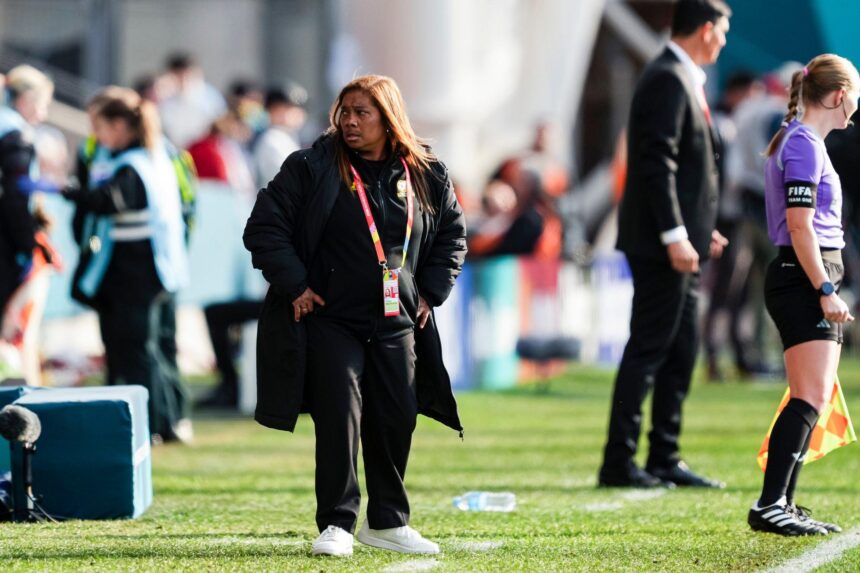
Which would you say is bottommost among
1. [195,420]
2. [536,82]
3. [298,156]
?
[195,420]

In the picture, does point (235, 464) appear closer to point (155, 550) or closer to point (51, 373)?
point (155, 550)

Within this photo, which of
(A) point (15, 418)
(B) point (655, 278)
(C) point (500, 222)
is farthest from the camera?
(C) point (500, 222)

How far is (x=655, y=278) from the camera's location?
8.77 metres

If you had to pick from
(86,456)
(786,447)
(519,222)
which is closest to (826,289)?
(786,447)

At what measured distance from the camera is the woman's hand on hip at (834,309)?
272 inches

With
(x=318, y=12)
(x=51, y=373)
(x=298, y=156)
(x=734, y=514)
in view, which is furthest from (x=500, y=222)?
(x=318, y=12)

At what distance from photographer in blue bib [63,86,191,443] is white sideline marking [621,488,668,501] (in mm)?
3440

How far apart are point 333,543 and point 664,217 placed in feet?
9.11

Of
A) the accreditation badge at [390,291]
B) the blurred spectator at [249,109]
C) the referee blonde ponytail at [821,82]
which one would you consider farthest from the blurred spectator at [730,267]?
the accreditation badge at [390,291]

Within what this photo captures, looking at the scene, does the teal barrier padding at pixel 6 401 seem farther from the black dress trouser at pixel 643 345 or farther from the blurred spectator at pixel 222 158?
the blurred spectator at pixel 222 158

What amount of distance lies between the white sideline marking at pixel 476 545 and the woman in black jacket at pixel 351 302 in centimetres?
19

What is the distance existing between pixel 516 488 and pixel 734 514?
1397 millimetres

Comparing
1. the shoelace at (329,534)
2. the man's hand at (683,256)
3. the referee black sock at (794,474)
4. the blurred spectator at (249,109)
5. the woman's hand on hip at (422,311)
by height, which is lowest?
the shoelace at (329,534)

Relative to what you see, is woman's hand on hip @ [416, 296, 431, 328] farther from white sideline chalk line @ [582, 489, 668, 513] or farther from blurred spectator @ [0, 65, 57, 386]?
blurred spectator @ [0, 65, 57, 386]
